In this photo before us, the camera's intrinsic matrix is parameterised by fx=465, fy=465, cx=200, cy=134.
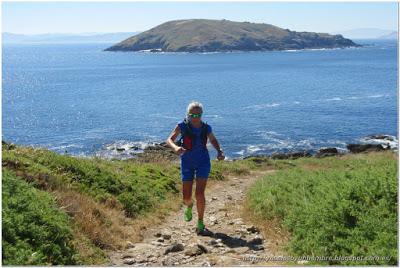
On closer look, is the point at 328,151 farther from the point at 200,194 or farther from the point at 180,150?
the point at 180,150

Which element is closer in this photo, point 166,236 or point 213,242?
point 213,242

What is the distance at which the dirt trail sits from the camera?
7723mm

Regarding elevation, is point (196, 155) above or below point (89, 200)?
above

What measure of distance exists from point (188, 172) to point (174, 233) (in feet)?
4.90

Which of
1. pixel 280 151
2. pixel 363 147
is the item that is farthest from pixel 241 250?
pixel 363 147

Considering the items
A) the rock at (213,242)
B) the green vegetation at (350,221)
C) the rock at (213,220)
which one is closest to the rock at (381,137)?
the rock at (213,220)

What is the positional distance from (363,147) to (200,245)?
150 ft

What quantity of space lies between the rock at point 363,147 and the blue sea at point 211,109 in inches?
78.6

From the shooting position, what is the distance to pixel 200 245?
8352 mm

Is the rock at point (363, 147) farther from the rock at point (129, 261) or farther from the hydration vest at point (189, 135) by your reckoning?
the rock at point (129, 261)

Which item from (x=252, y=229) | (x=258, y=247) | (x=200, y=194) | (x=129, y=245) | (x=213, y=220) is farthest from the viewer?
(x=213, y=220)

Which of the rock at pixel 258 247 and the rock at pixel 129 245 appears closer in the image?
the rock at pixel 258 247

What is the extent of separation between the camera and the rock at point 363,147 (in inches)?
1967

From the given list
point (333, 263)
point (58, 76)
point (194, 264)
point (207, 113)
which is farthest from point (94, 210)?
point (58, 76)
